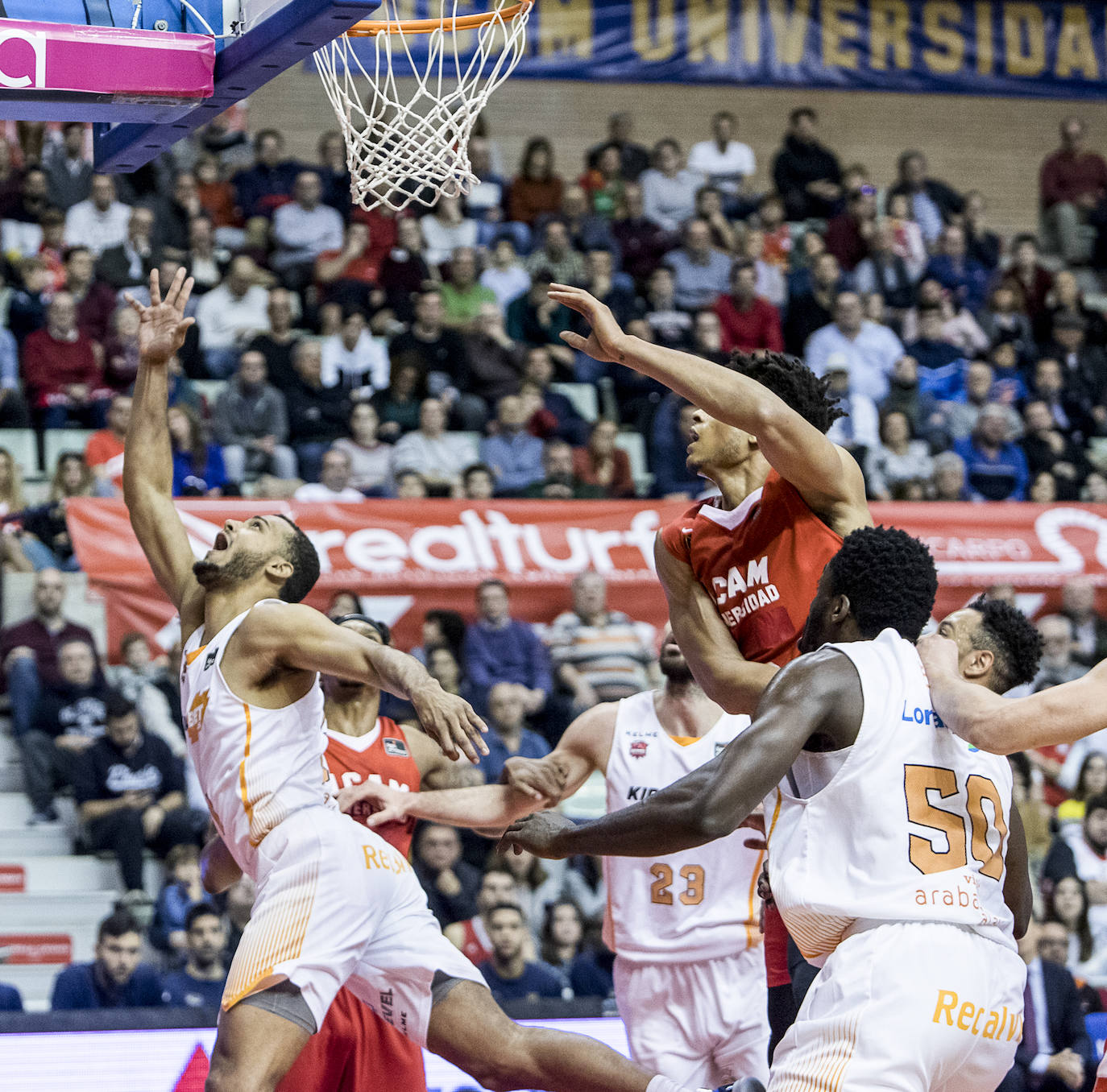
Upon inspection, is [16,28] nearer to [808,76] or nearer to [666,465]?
[666,465]

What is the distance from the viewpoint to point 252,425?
35.6 ft

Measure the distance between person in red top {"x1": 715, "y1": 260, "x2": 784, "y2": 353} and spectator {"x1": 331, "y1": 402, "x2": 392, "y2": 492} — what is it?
313 centimetres

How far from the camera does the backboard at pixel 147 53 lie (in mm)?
4648

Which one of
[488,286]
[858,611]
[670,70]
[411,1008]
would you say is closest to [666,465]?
[488,286]

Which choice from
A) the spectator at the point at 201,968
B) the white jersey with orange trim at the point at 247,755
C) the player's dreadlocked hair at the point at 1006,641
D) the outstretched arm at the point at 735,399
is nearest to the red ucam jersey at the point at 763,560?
the outstretched arm at the point at 735,399

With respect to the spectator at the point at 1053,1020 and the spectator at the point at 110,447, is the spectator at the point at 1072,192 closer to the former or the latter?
the spectator at the point at 1053,1020

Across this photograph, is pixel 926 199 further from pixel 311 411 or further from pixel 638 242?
pixel 311 411

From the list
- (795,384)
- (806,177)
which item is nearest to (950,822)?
(795,384)

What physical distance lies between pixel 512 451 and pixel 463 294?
1715mm

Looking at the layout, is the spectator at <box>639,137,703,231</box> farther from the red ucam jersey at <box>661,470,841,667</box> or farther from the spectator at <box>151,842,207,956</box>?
the red ucam jersey at <box>661,470,841,667</box>

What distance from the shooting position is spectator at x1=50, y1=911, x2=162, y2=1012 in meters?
7.97

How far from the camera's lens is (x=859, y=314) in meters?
12.9

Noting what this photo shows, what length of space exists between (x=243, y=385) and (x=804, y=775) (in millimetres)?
7837

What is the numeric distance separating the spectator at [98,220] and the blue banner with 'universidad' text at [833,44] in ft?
13.2
